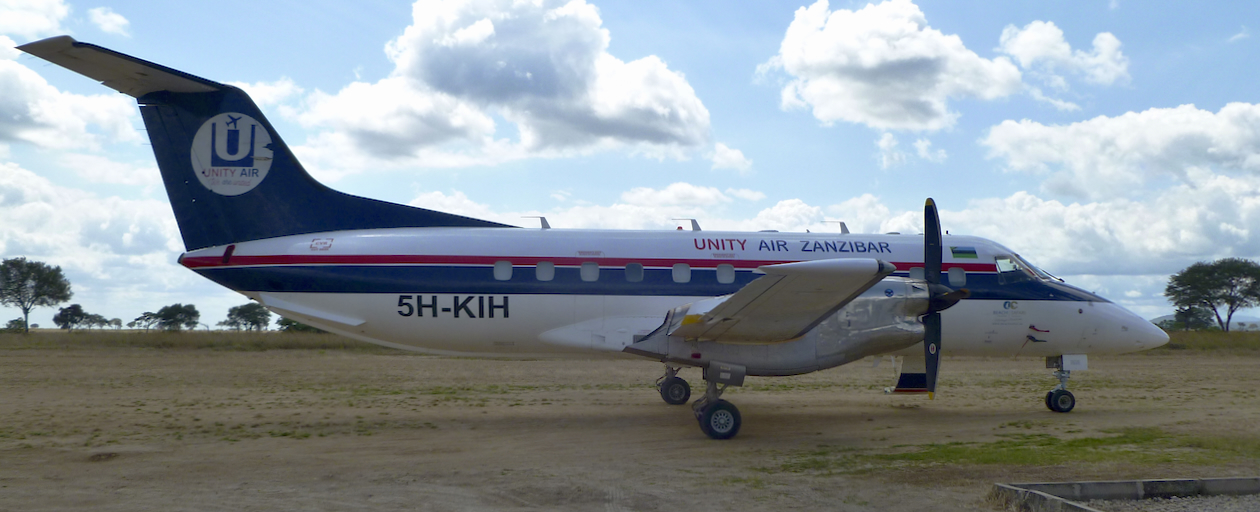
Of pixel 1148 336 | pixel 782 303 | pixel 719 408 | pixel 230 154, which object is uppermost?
pixel 230 154

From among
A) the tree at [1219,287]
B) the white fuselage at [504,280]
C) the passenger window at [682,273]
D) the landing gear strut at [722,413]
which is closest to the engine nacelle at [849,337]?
the landing gear strut at [722,413]

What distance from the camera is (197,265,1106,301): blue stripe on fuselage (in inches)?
416

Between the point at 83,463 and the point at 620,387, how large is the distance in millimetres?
10345

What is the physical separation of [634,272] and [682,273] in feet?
2.32

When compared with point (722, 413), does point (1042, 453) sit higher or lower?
lower

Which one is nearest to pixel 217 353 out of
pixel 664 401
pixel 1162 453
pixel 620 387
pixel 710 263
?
pixel 620 387

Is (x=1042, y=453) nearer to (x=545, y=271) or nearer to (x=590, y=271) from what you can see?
(x=590, y=271)

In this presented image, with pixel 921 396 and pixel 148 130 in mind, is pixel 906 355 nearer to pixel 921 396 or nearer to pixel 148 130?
pixel 921 396

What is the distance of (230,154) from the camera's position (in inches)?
430

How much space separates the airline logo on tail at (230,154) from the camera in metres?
10.8

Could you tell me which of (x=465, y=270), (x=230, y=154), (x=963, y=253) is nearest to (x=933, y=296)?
(x=963, y=253)

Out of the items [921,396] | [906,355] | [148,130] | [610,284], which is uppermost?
[148,130]

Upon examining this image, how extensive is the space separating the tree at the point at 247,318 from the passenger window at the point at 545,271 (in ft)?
171

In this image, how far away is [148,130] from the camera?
34.9ft
